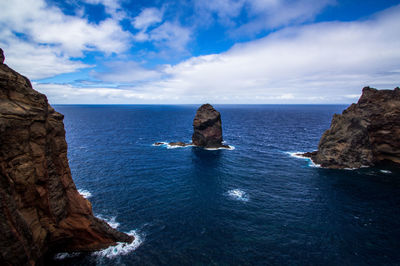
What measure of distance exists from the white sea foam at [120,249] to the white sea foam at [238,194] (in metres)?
22.8

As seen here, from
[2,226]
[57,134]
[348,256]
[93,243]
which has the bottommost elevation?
[348,256]

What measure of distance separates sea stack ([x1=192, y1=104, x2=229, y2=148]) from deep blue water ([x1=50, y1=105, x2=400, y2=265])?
18982 mm

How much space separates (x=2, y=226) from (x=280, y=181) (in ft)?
183

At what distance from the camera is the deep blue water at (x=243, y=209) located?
1220 inches

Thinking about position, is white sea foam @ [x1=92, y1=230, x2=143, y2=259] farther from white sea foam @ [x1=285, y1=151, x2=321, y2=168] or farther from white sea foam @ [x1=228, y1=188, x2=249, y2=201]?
white sea foam @ [x1=285, y1=151, x2=321, y2=168]

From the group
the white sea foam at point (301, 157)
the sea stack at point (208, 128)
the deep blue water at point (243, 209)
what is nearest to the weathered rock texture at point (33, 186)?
the deep blue water at point (243, 209)

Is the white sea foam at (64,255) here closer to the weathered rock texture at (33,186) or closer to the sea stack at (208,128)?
the weathered rock texture at (33,186)

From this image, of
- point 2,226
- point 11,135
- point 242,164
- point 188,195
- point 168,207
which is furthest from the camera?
point 242,164

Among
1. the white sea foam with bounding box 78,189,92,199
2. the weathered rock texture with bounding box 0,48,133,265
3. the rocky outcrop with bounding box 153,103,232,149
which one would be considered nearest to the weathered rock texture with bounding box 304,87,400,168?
the rocky outcrop with bounding box 153,103,232,149

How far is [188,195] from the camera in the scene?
49.1 meters

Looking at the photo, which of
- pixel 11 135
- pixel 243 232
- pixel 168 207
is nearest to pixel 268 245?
pixel 243 232

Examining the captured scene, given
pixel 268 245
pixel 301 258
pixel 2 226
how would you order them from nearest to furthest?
1. pixel 2 226
2. pixel 301 258
3. pixel 268 245

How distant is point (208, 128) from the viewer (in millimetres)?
96688

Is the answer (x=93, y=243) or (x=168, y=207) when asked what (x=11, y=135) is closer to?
(x=93, y=243)
